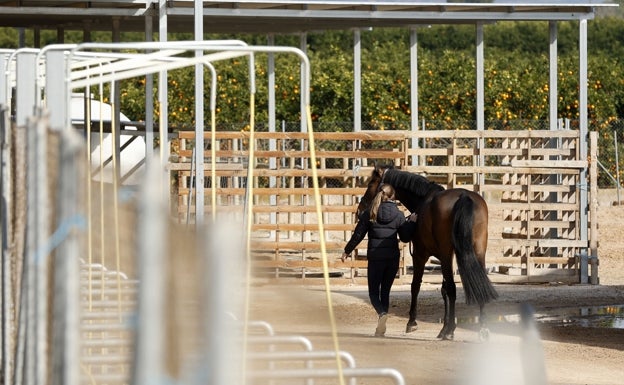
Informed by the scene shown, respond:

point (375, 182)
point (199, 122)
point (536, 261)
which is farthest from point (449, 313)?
point (536, 261)

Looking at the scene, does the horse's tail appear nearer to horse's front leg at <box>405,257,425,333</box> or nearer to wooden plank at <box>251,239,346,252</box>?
horse's front leg at <box>405,257,425,333</box>

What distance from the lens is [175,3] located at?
17.4m

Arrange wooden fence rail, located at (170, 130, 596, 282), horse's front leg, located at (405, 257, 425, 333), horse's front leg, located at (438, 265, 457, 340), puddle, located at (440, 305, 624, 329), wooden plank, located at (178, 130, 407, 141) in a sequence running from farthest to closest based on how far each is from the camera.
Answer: wooden fence rail, located at (170, 130, 596, 282) → wooden plank, located at (178, 130, 407, 141) → puddle, located at (440, 305, 624, 329) → horse's front leg, located at (405, 257, 425, 333) → horse's front leg, located at (438, 265, 457, 340)

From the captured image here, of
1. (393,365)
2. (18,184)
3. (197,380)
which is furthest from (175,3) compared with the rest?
(197,380)

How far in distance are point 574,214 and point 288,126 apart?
11593 millimetres

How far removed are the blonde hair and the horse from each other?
12cm

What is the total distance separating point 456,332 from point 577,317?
207 centimetres

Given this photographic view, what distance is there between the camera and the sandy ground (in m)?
11.1

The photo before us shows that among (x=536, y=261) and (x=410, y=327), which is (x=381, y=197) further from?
(x=536, y=261)

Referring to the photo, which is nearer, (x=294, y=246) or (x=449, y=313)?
(x=449, y=313)

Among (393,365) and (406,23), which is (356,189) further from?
(393,365)

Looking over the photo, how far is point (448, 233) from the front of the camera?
13.4 meters

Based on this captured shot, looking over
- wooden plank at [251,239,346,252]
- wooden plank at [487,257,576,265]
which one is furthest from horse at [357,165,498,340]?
wooden plank at [487,257,576,265]

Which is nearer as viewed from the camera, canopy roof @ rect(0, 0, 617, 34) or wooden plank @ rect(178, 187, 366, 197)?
canopy roof @ rect(0, 0, 617, 34)
